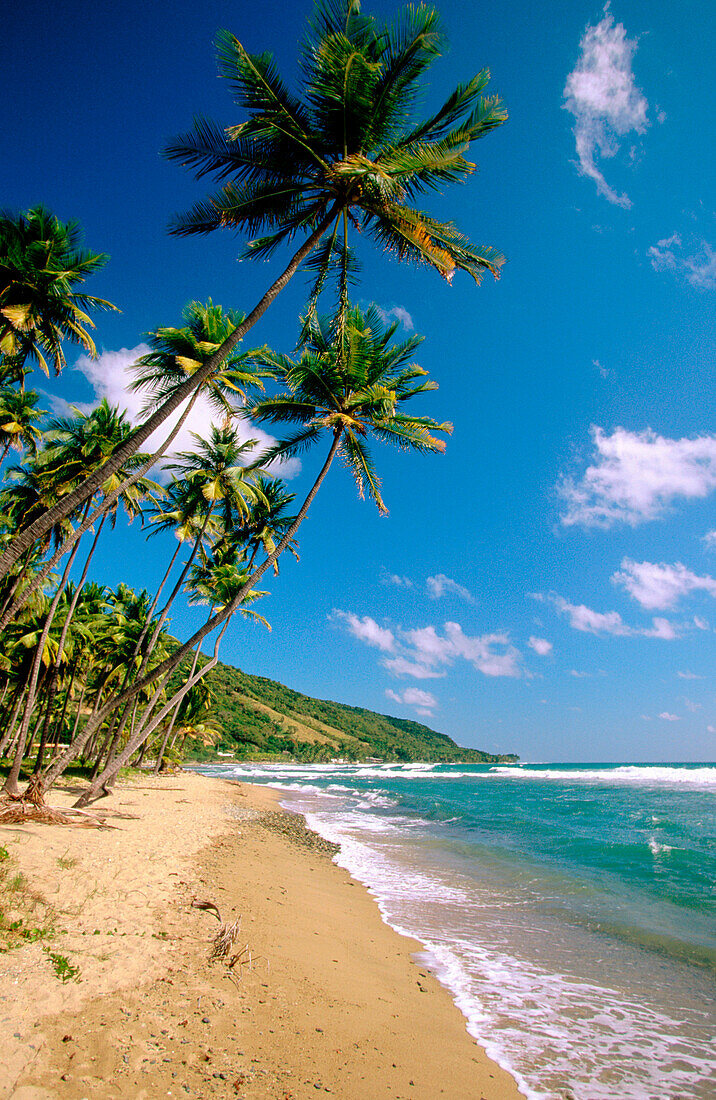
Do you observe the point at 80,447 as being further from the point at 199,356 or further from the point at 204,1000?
the point at 204,1000

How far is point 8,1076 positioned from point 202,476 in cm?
1392

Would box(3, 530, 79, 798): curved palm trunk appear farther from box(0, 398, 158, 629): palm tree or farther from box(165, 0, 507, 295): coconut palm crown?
box(165, 0, 507, 295): coconut palm crown

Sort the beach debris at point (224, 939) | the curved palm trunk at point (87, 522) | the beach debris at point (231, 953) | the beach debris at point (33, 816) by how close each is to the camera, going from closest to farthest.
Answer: the beach debris at point (231, 953) → the beach debris at point (224, 939) → the beach debris at point (33, 816) → the curved palm trunk at point (87, 522)

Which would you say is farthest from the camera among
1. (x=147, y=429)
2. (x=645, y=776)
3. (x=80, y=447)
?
(x=645, y=776)

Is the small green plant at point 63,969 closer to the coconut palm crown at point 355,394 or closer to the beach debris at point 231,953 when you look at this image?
the beach debris at point 231,953

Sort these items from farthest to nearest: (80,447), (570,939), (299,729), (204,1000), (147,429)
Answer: (299,729) < (80,447) < (147,429) < (570,939) < (204,1000)

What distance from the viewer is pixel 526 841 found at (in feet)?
53.2

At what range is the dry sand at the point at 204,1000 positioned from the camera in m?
3.21

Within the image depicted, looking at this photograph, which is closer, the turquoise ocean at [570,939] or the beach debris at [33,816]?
Result: the turquoise ocean at [570,939]

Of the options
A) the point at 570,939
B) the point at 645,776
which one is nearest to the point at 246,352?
the point at 570,939

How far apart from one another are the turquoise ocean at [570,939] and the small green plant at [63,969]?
12.6 feet

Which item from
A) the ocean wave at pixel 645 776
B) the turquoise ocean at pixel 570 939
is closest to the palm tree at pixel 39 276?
the turquoise ocean at pixel 570 939

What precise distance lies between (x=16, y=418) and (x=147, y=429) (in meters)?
9.48

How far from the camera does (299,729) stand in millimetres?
99438
